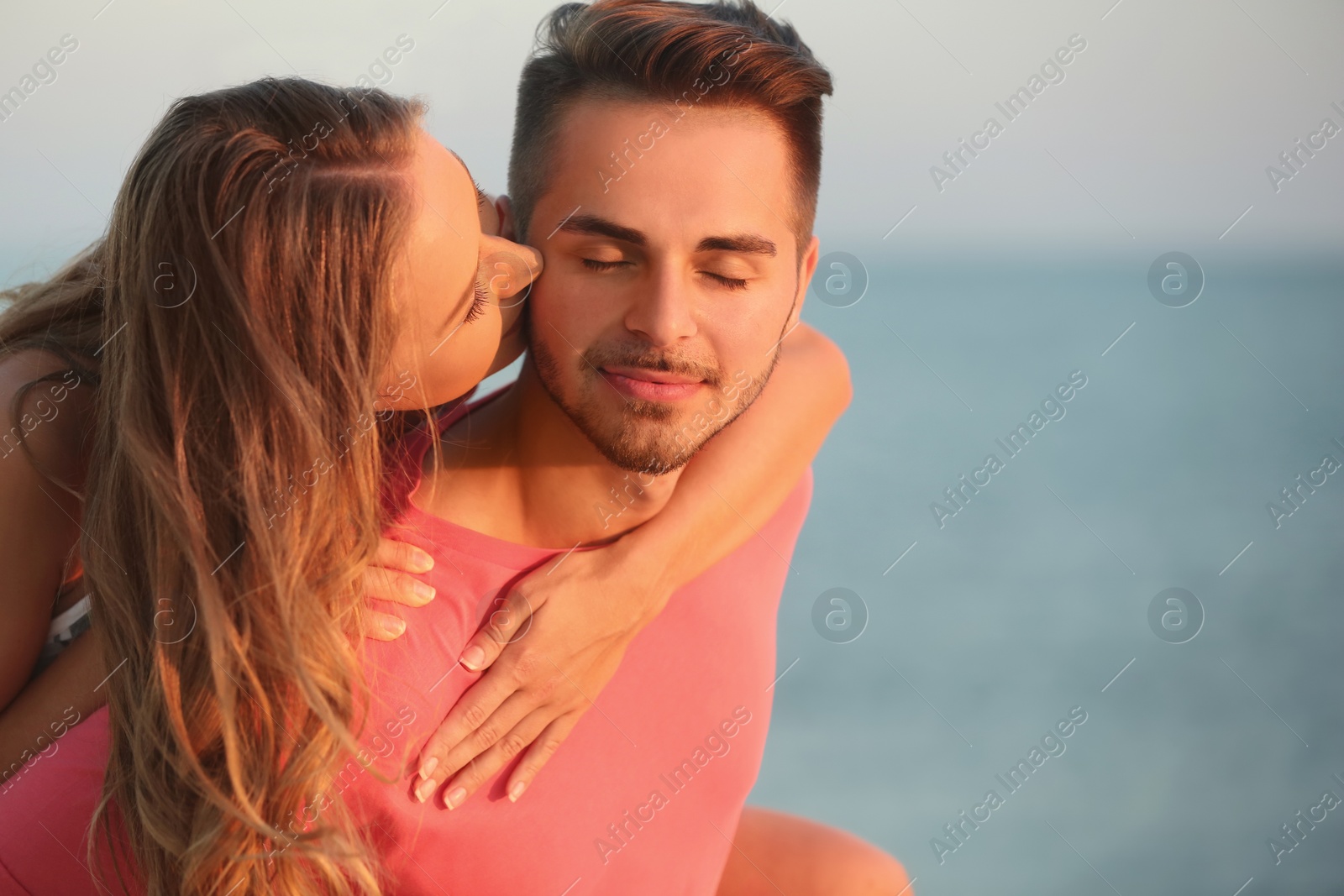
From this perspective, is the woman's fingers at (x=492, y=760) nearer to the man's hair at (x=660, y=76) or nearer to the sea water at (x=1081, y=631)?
the man's hair at (x=660, y=76)

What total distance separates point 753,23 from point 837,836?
1.46 meters

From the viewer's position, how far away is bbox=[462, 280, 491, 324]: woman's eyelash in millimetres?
1457

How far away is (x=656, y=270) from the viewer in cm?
156

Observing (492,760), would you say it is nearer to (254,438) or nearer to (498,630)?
(498,630)

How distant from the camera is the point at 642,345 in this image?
157cm

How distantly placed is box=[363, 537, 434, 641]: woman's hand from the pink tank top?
0.03m

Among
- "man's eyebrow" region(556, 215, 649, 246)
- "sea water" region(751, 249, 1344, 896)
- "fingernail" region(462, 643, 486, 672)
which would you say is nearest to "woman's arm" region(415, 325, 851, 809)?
"fingernail" region(462, 643, 486, 672)

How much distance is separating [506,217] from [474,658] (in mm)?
685

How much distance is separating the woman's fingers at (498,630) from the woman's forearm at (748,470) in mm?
202

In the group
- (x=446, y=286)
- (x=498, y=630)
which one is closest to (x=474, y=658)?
(x=498, y=630)

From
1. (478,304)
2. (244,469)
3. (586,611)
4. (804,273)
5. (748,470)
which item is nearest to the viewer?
(244,469)

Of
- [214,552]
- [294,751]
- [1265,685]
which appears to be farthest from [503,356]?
[1265,685]

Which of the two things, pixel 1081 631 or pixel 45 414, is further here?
pixel 1081 631

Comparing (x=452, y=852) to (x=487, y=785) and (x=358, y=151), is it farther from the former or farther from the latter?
(x=358, y=151)
